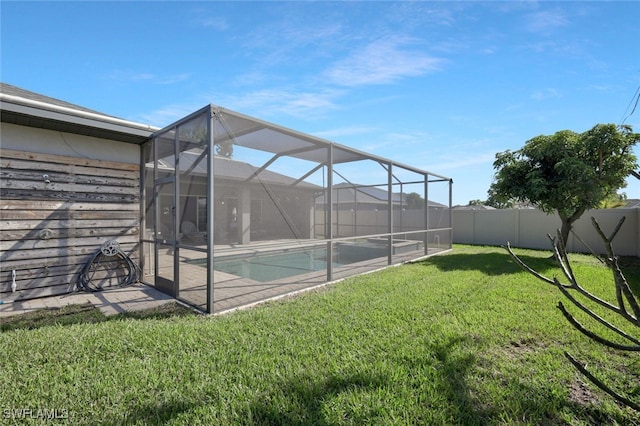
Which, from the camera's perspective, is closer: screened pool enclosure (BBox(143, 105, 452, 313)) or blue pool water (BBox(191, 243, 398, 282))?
screened pool enclosure (BBox(143, 105, 452, 313))

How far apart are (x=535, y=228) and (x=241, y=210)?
10774 millimetres

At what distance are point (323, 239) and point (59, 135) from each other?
4.33 metres

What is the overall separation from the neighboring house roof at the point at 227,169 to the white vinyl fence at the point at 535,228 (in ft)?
29.8

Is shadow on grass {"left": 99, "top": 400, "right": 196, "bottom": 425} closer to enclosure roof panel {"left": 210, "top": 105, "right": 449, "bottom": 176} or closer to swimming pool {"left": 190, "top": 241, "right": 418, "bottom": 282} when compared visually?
swimming pool {"left": 190, "top": 241, "right": 418, "bottom": 282}

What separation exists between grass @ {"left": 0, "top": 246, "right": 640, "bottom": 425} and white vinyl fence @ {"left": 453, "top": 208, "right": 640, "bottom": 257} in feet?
26.5

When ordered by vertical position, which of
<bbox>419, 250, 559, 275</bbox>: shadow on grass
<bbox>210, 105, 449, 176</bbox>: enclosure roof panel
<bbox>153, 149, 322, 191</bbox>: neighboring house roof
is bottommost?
<bbox>419, 250, 559, 275</bbox>: shadow on grass

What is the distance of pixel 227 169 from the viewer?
16.3 ft

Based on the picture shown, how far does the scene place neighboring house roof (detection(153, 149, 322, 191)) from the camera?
4.21 meters

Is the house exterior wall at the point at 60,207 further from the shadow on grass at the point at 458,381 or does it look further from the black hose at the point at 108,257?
the shadow on grass at the point at 458,381

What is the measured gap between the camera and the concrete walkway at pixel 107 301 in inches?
159

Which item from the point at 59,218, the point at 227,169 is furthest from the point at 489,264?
the point at 59,218

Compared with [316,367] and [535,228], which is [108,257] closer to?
[316,367]

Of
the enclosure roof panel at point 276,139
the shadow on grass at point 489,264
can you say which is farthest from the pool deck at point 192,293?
the shadow on grass at point 489,264

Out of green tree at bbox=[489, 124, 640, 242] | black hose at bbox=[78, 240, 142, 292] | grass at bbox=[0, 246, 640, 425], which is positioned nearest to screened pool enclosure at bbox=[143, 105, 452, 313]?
black hose at bbox=[78, 240, 142, 292]
